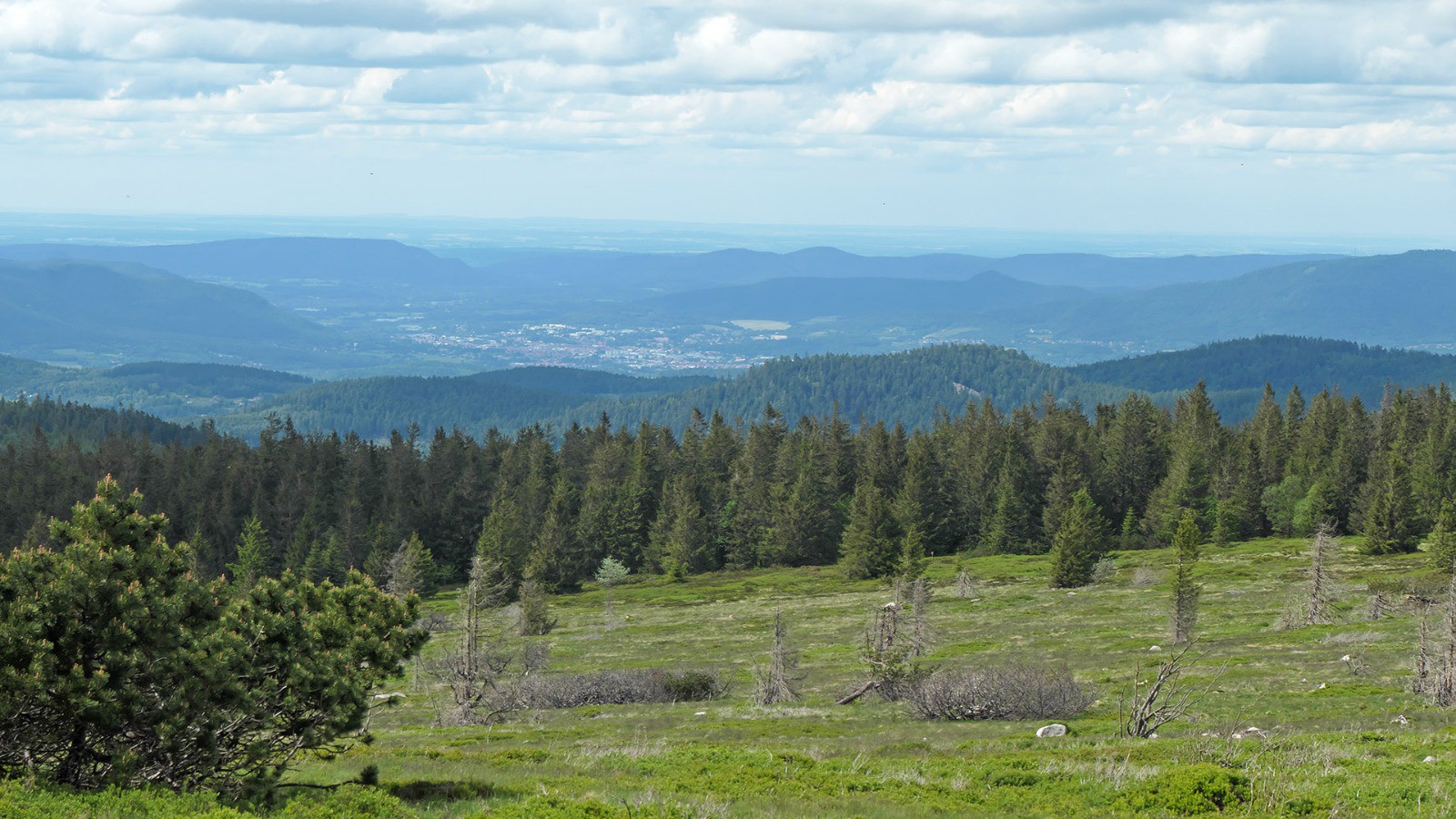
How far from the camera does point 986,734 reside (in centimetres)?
3888

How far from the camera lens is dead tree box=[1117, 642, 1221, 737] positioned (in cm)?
3005

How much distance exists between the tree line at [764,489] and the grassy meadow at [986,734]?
3187cm

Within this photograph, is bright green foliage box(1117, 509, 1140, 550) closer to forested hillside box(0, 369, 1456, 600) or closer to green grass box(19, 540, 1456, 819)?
forested hillside box(0, 369, 1456, 600)

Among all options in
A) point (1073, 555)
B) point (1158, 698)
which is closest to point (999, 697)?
point (1158, 698)

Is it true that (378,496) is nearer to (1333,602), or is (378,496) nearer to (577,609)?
(577,609)

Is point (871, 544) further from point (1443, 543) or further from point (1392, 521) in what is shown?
point (1443, 543)

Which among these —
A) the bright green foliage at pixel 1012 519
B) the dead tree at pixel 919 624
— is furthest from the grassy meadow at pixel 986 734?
the bright green foliage at pixel 1012 519

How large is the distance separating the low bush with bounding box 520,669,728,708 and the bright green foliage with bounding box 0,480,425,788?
35644 millimetres

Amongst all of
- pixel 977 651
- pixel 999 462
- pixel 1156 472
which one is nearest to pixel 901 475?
pixel 999 462

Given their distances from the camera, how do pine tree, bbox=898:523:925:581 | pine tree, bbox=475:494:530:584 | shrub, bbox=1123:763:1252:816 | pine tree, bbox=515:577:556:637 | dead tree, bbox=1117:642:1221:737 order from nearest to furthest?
shrub, bbox=1123:763:1252:816, dead tree, bbox=1117:642:1221:737, pine tree, bbox=515:577:556:637, pine tree, bbox=898:523:925:581, pine tree, bbox=475:494:530:584

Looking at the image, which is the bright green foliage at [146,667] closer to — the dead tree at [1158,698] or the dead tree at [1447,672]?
the dead tree at [1158,698]

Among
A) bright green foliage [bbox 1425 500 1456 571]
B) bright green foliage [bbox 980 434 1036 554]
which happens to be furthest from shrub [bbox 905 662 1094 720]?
bright green foliage [bbox 980 434 1036 554]

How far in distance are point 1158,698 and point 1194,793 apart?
28.8m

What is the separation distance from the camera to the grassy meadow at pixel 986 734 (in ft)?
71.6
